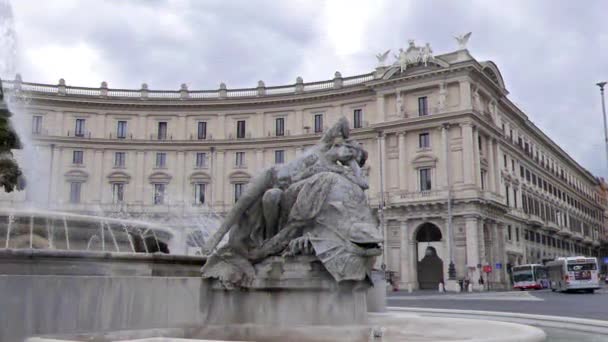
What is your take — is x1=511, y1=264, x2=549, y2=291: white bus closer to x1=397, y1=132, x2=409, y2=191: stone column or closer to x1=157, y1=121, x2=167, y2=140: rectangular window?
x1=397, y1=132, x2=409, y2=191: stone column

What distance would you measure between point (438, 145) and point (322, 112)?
1088 cm

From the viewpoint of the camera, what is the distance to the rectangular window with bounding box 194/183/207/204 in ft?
177

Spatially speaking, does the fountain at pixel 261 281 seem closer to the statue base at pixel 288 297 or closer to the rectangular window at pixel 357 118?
the statue base at pixel 288 297

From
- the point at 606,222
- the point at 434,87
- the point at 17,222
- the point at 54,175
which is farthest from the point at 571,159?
the point at 17,222

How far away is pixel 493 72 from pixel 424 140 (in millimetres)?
9381

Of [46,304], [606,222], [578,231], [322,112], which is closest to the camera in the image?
[46,304]

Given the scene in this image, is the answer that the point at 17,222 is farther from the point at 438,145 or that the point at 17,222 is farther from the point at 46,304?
the point at 438,145

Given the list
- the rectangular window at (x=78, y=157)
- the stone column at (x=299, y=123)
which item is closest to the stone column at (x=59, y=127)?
the rectangular window at (x=78, y=157)

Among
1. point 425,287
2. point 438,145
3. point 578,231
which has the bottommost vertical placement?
point 425,287

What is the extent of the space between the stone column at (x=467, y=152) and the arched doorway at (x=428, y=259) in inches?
186

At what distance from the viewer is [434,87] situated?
47688 mm

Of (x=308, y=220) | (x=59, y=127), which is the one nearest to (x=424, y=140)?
(x=59, y=127)

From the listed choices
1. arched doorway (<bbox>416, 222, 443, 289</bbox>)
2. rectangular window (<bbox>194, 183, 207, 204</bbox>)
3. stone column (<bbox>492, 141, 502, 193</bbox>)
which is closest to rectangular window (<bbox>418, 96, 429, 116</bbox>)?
stone column (<bbox>492, 141, 502, 193</bbox>)

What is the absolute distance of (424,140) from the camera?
47812 millimetres
